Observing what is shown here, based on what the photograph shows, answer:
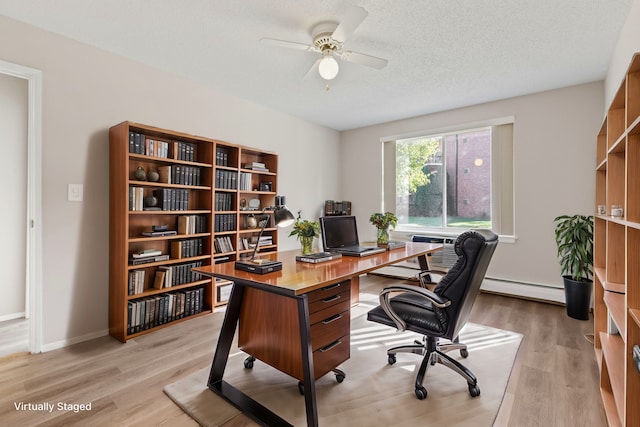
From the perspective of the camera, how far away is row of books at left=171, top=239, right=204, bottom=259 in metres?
3.09

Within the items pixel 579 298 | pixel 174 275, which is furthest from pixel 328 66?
pixel 579 298

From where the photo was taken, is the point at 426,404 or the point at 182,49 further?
the point at 182,49

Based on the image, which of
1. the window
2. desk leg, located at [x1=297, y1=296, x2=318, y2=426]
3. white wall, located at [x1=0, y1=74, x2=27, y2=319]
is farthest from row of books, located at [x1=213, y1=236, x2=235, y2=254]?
the window

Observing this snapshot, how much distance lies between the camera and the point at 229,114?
3.80 metres

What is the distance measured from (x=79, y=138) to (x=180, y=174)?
836 millimetres

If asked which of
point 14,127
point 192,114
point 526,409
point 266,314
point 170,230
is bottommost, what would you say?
point 526,409

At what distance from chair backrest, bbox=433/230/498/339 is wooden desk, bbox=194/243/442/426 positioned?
0.47 meters

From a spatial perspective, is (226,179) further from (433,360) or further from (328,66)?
(433,360)

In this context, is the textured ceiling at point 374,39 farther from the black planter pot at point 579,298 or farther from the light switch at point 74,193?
the black planter pot at point 579,298

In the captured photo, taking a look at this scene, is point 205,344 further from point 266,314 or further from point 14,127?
point 14,127

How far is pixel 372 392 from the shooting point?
1916 millimetres

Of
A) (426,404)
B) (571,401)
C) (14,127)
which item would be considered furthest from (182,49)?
(571,401)

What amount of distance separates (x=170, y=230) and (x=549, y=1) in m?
3.61

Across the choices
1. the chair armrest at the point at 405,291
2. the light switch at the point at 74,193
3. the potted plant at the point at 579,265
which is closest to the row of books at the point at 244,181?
the light switch at the point at 74,193
